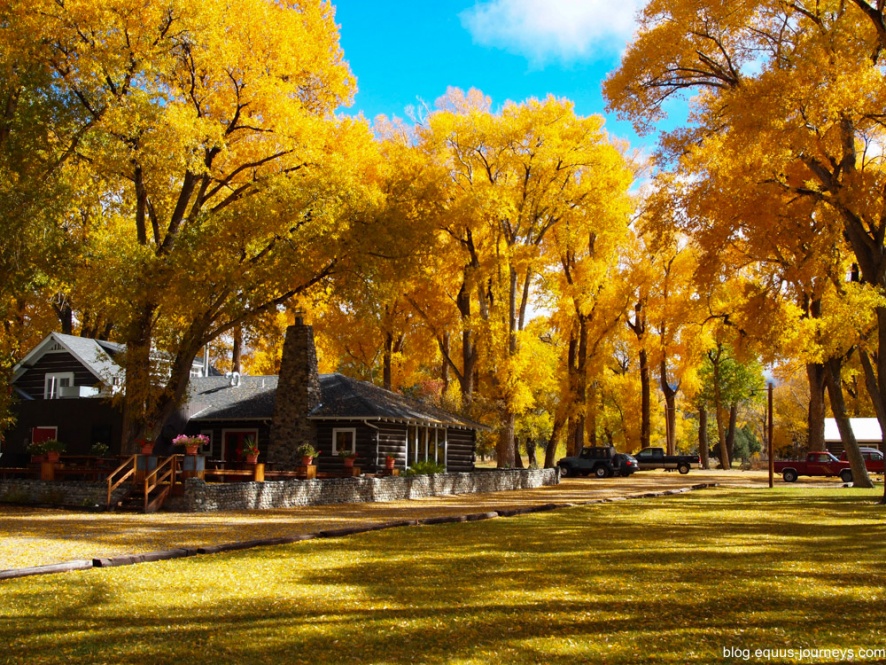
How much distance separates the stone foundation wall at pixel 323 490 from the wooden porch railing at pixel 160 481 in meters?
0.34

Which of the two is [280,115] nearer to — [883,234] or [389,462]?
[389,462]

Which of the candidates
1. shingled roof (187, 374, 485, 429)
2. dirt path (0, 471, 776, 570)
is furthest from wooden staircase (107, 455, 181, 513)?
shingled roof (187, 374, 485, 429)

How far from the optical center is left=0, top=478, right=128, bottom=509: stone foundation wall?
64.2ft

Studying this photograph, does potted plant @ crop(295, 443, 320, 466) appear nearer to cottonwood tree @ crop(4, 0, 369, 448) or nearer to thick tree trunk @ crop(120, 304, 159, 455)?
cottonwood tree @ crop(4, 0, 369, 448)

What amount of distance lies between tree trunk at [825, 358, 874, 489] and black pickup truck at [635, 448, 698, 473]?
1948cm

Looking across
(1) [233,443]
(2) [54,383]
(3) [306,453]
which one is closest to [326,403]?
(1) [233,443]

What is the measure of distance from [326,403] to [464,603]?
69.9ft

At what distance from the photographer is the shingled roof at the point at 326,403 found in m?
27.8

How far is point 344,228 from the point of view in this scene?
2191 cm

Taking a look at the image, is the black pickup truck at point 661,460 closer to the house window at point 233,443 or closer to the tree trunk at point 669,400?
the tree trunk at point 669,400

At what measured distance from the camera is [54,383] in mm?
31312

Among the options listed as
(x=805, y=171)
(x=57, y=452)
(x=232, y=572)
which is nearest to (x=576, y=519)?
(x=232, y=572)

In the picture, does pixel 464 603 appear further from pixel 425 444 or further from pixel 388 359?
pixel 388 359

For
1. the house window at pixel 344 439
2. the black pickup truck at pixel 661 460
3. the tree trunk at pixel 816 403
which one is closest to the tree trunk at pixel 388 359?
the house window at pixel 344 439
